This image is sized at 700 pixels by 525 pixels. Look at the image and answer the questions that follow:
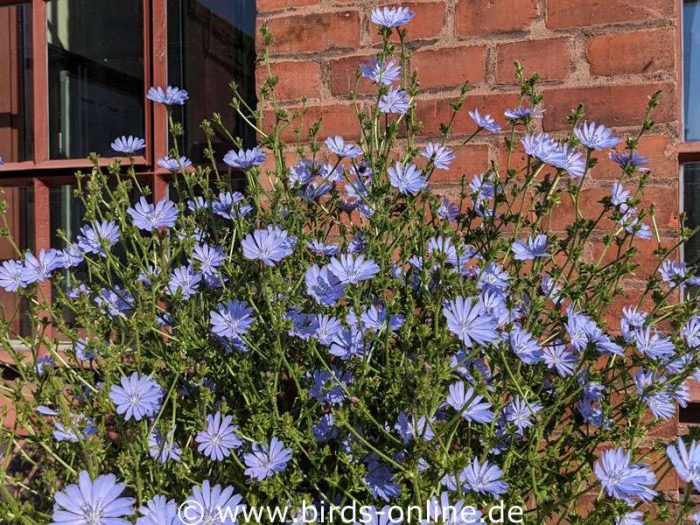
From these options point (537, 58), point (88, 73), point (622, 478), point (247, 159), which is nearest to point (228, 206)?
point (247, 159)

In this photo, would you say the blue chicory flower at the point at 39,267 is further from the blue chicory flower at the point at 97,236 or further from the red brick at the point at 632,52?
the red brick at the point at 632,52

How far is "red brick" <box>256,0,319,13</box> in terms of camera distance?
1795mm

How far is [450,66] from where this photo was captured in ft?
5.59

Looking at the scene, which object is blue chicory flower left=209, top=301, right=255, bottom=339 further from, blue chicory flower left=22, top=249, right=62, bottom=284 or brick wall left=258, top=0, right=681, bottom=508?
brick wall left=258, top=0, right=681, bottom=508

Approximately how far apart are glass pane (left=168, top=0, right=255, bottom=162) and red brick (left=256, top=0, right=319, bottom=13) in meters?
0.31

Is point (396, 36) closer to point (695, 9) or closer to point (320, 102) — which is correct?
point (320, 102)

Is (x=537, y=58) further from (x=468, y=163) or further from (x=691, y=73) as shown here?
(x=691, y=73)

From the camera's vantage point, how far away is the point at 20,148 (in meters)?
2.36

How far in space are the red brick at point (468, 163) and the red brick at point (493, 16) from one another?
27cm

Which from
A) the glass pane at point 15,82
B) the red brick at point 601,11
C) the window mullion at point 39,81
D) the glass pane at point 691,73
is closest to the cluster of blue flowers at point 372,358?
the red brick at point 601,11

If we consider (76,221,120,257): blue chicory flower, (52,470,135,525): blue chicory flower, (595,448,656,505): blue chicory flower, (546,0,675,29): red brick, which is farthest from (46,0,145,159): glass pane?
(595,448,656,505): blue chicory flower

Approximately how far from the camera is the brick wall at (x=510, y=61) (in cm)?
157

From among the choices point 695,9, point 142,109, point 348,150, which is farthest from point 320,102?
point 695,9

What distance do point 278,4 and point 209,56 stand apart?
444 millimetres
